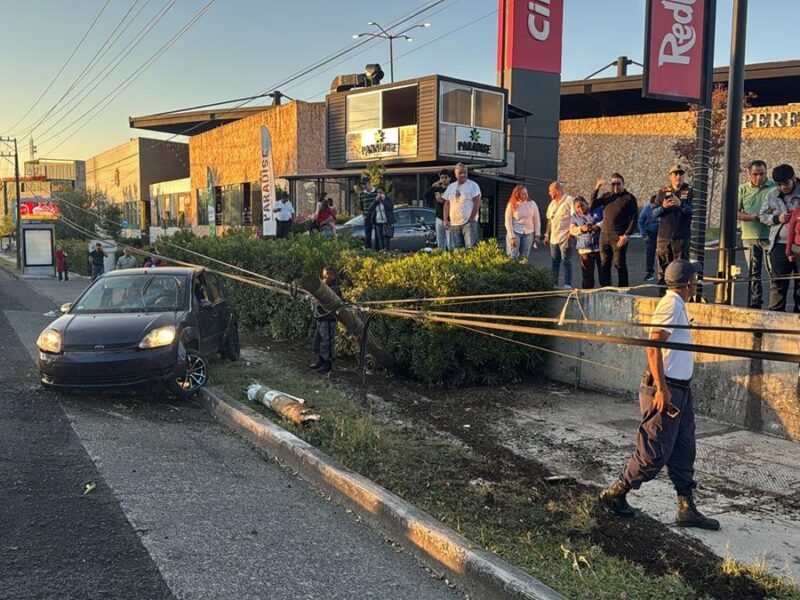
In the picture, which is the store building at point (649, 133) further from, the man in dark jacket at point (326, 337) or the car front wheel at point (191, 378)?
the car front wheel at point (191, 378)

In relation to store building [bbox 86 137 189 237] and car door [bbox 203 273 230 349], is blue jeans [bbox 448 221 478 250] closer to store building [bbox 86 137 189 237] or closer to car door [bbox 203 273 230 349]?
car door [bbox 203 273 230 349]

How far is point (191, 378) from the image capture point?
27.2 ft

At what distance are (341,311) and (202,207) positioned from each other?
37212 mm

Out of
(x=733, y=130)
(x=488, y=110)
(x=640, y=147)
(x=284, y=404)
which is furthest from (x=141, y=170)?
(x=733, y=130)

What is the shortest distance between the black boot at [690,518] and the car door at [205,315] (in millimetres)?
5985

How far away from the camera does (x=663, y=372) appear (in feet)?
14.4

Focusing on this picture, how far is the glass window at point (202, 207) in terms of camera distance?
42.8m

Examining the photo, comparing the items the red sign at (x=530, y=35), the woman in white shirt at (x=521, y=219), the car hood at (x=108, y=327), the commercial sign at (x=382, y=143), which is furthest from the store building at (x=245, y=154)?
the car hood at (x=108, y=327)

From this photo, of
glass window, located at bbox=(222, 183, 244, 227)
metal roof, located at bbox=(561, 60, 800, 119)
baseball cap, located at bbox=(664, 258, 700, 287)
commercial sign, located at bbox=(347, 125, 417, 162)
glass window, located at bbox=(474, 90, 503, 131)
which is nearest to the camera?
baseball cap, located at bbox=(664, 258, 700, 287)

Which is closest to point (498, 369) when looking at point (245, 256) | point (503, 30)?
point (245, 256)

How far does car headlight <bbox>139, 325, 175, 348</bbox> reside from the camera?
7773 millimetres

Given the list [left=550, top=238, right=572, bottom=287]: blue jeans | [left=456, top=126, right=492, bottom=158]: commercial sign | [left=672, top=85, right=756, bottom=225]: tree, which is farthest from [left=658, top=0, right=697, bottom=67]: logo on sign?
[left=672, top=85, right=756, bottom=225]: tree

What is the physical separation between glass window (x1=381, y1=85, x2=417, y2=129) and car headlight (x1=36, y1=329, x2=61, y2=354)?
72.9ft

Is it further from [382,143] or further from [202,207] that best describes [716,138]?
[202,207]
